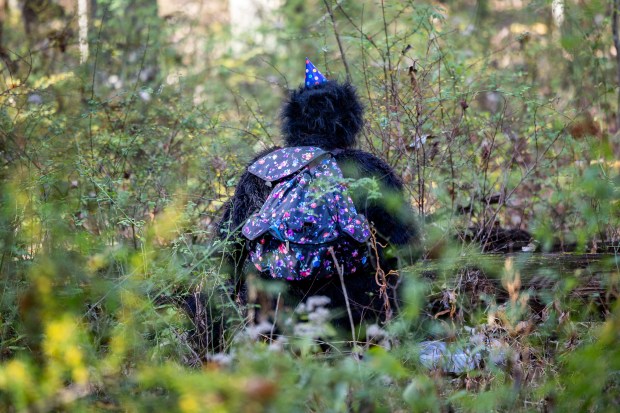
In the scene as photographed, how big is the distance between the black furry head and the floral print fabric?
1.00ft

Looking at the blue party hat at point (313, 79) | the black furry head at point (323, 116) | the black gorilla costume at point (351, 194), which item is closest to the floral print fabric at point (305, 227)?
the black gorilla costume at point (351, 194)

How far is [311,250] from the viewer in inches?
150

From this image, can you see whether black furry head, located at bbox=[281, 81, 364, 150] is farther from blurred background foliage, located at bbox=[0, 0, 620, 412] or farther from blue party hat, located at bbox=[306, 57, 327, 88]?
blurred background foliage, located at bbox=[0, 0, 620, 412]

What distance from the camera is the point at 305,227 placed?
3803mm

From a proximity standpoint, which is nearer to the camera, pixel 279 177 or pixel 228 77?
pixel 279 177

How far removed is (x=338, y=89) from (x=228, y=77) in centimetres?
824

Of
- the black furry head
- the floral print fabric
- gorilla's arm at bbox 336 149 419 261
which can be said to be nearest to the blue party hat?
the black furry head

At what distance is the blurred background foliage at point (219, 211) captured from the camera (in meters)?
2.65

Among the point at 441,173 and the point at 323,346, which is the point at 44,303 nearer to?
the point at 323,346

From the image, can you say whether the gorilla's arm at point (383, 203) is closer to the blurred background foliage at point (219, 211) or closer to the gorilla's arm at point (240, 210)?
the blurred background foliage at point (219, 211)

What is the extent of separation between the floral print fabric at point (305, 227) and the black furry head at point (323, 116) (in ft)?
1.00

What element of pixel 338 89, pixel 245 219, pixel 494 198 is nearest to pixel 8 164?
pixel 245 219

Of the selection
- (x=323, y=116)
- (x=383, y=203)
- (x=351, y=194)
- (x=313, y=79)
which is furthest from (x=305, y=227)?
(x=313, y=79)

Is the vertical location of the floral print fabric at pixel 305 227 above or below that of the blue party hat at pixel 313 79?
below
